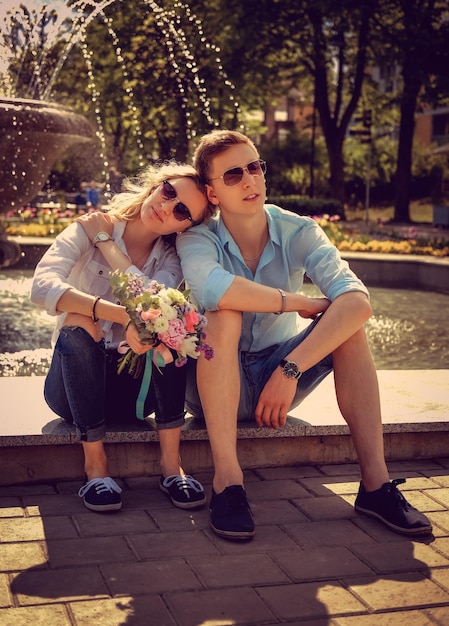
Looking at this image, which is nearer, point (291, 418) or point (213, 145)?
point (213, 145)

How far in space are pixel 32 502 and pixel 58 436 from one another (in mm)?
296

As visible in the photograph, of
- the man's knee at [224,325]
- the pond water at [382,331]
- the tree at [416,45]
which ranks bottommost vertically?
the pond water at [382,331]

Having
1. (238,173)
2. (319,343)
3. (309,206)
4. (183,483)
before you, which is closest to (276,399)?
(319,343)

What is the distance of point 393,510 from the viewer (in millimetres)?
3533

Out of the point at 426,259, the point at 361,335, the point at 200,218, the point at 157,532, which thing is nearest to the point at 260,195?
the point at 200,218

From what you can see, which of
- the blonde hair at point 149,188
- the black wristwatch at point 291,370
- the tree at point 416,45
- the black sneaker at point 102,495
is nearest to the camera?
the black sneaker at point 102,495

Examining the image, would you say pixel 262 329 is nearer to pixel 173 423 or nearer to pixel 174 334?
pixel 173 423

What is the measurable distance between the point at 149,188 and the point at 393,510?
167 centimetres

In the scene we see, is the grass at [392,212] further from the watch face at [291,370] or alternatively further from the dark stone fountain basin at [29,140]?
the watch face at [291,370]

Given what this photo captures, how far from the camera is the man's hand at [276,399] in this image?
3.74 m

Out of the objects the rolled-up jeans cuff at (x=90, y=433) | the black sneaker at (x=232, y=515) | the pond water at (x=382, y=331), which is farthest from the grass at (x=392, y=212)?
the black sneaker at (x=232, y=515)

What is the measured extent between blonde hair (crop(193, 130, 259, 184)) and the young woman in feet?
0.16

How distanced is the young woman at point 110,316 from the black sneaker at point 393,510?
65cm

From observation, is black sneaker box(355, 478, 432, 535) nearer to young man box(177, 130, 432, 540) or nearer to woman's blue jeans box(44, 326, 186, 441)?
young man box(177, 130, 432, 540)
